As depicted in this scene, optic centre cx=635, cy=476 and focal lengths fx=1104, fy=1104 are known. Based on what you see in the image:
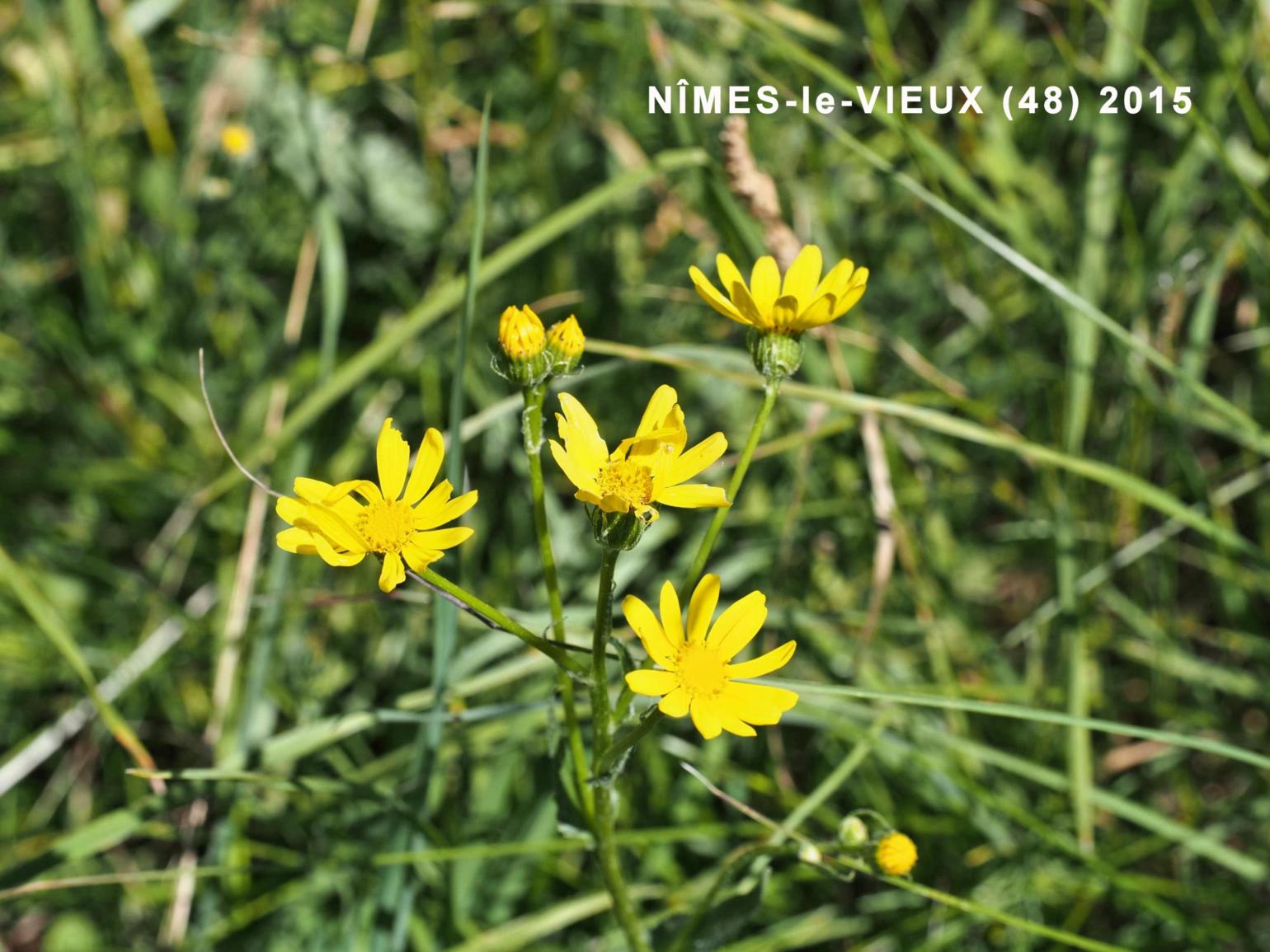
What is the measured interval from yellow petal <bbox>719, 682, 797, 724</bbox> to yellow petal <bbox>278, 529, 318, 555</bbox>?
545 millimetres

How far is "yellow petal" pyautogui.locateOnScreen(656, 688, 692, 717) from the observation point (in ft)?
4.12

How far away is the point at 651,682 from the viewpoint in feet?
4.33

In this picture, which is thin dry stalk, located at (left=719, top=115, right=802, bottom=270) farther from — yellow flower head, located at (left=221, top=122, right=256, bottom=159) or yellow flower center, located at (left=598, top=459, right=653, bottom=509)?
yellow flower head, located at (left=221, top=122, right=256, bottom=159)

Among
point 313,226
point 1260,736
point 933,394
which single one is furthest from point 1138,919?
point 313,226

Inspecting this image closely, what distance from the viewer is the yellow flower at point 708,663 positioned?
1.33 metres

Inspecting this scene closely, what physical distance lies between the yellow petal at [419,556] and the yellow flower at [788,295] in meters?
0.48

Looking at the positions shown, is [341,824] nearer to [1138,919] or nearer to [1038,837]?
[1038,837]

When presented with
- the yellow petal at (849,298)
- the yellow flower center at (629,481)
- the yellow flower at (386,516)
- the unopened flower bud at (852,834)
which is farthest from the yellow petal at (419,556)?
the unopened flower bud at (852,834)

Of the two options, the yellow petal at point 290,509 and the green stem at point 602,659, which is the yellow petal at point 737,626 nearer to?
the green stem at point 602,659

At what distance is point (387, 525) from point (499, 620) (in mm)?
218

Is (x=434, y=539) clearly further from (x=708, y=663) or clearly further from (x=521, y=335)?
(x=708, y=663)


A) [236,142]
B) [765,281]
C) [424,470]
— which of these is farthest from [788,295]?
[236,142]

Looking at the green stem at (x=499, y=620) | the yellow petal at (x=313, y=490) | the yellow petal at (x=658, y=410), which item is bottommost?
the green stem at (x=499, y=620)

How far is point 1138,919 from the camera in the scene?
2.38 meters
